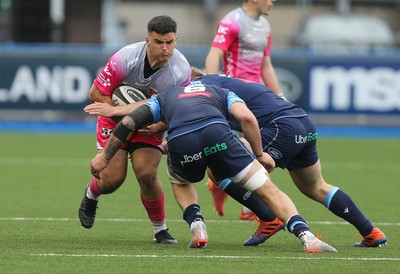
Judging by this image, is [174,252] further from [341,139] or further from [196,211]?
[341,139]

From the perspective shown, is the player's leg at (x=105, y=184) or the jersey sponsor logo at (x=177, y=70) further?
the player's leg at (x=105, y=184)

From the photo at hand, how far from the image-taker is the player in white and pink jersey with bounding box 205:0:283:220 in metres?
12.0

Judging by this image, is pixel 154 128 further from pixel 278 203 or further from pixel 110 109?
pixel 278 203

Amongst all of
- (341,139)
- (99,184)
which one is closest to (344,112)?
(341,139)

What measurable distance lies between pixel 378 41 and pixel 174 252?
20.5 m

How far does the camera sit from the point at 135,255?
8422 millimetres

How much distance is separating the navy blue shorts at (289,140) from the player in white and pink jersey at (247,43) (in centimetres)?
279

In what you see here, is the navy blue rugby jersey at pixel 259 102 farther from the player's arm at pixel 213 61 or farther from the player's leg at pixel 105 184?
the player's arm at pixel 213 61

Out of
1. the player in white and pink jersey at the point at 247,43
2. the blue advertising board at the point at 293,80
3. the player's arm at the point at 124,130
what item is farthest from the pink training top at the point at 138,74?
the blue advertising board at the point at 293,80

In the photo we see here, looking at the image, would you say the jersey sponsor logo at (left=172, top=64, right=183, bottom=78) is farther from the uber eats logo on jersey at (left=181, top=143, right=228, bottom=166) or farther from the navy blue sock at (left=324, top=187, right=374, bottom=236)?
the navy blue sock at (left=324, top=187, right=374, bottom=236)

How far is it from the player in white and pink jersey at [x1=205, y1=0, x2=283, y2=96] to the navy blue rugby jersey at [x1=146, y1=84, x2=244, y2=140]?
124 inches

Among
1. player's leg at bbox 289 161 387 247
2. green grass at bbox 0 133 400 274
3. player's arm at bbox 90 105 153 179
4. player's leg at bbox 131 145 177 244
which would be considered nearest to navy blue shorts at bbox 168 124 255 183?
player's arm at bbox 90 105 153 179

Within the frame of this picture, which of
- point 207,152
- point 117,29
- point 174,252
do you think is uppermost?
point 207,152

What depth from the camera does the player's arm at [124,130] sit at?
8.67 m
